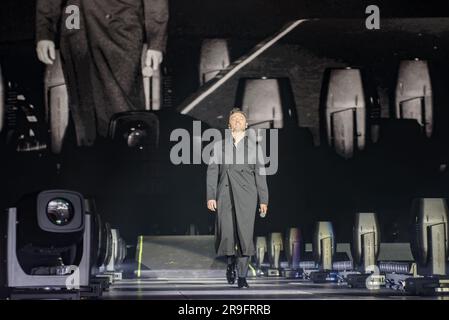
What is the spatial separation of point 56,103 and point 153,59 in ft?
2.63

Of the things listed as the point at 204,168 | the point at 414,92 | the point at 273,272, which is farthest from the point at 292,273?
the point at 414,92

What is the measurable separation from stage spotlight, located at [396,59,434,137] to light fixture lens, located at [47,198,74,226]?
3.27 meters

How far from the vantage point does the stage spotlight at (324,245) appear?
6289mm

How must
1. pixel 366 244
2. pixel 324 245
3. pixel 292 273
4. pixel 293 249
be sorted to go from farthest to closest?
pixel 292 273 → pixel 293 249 → pixel 324 245 → pixel 366 244

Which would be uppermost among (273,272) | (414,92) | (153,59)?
(153,59)

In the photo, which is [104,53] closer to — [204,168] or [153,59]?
[153,59]

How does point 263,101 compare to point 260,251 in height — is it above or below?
above

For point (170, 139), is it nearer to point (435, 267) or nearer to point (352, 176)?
point (352, 176)

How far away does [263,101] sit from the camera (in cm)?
650

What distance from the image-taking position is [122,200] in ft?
21.1

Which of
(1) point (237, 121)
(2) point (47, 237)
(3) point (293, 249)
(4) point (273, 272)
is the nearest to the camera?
(2) point (47, 237)

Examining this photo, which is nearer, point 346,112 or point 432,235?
point 432,235

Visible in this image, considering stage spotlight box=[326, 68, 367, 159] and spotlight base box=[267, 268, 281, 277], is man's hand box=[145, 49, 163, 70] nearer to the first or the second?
stage spotlight box=[326, 68, 367, 159]
